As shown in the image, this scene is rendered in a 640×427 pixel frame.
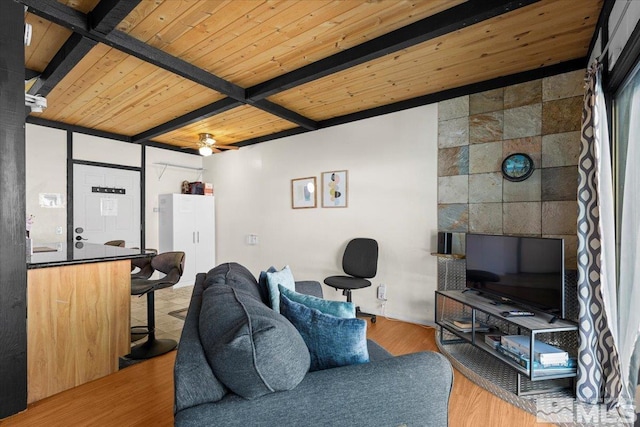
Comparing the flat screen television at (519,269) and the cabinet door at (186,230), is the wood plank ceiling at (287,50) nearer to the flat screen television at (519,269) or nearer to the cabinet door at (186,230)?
the flat screen television at (519,269)

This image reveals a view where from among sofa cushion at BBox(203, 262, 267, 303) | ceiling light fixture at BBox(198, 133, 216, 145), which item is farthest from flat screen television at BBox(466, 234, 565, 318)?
ceiling light fixture at BBox(198, 133, 216, 145)

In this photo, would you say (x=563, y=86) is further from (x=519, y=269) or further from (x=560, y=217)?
(x=519, y=269)

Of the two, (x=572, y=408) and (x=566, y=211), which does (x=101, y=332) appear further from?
(x=566, y=211)

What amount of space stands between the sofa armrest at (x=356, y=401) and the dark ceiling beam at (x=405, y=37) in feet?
6.48

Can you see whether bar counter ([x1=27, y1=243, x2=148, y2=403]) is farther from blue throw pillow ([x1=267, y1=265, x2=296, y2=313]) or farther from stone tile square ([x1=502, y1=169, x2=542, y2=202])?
stone tile square ([x1=502, y1=169, x2=542, y2=202])

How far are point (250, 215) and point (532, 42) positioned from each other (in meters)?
4.17

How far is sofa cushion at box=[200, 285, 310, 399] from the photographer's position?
3.14ft

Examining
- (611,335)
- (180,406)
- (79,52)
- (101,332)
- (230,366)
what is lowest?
(101,332)

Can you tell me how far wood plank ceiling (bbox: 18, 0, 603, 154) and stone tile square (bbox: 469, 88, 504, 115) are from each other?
16cm

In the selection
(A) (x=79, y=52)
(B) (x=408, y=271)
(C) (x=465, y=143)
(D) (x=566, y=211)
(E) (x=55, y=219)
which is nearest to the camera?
(A) (x=79, y=52)

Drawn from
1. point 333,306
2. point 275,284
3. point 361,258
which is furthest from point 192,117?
point 333,306

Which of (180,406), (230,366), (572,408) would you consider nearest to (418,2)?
(230,366)

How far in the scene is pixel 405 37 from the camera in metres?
2.14

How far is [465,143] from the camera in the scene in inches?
122
